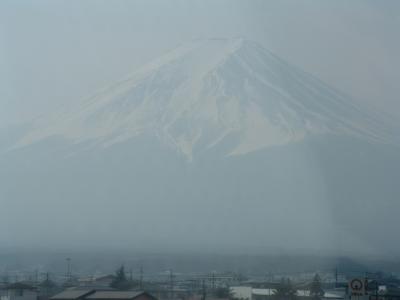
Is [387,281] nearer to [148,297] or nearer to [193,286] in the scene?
[193,286]

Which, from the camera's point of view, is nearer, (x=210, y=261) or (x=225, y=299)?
(x=225, y=299)

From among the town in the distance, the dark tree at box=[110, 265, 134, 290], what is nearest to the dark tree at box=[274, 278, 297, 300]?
the town in the distance

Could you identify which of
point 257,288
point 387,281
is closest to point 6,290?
point 257,288

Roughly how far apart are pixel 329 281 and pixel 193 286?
508cm

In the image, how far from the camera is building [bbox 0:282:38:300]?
88.4 ft

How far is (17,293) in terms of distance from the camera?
27.2 metres

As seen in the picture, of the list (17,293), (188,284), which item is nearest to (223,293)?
(17,293)

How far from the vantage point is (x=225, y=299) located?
26.9 m

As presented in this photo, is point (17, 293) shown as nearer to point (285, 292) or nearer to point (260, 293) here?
point (285, 292)

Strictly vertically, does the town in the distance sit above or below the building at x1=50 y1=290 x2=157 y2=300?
above

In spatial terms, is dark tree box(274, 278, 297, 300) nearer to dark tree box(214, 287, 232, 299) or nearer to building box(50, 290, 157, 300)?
dark tree box(214, 287, 232, 299)

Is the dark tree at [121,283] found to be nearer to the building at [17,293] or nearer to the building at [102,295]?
the building at [17,293]

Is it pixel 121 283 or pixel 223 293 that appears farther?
pixel 121 283

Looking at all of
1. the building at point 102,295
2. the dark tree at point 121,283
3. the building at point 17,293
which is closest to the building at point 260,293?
the dark tree at point 121,283
